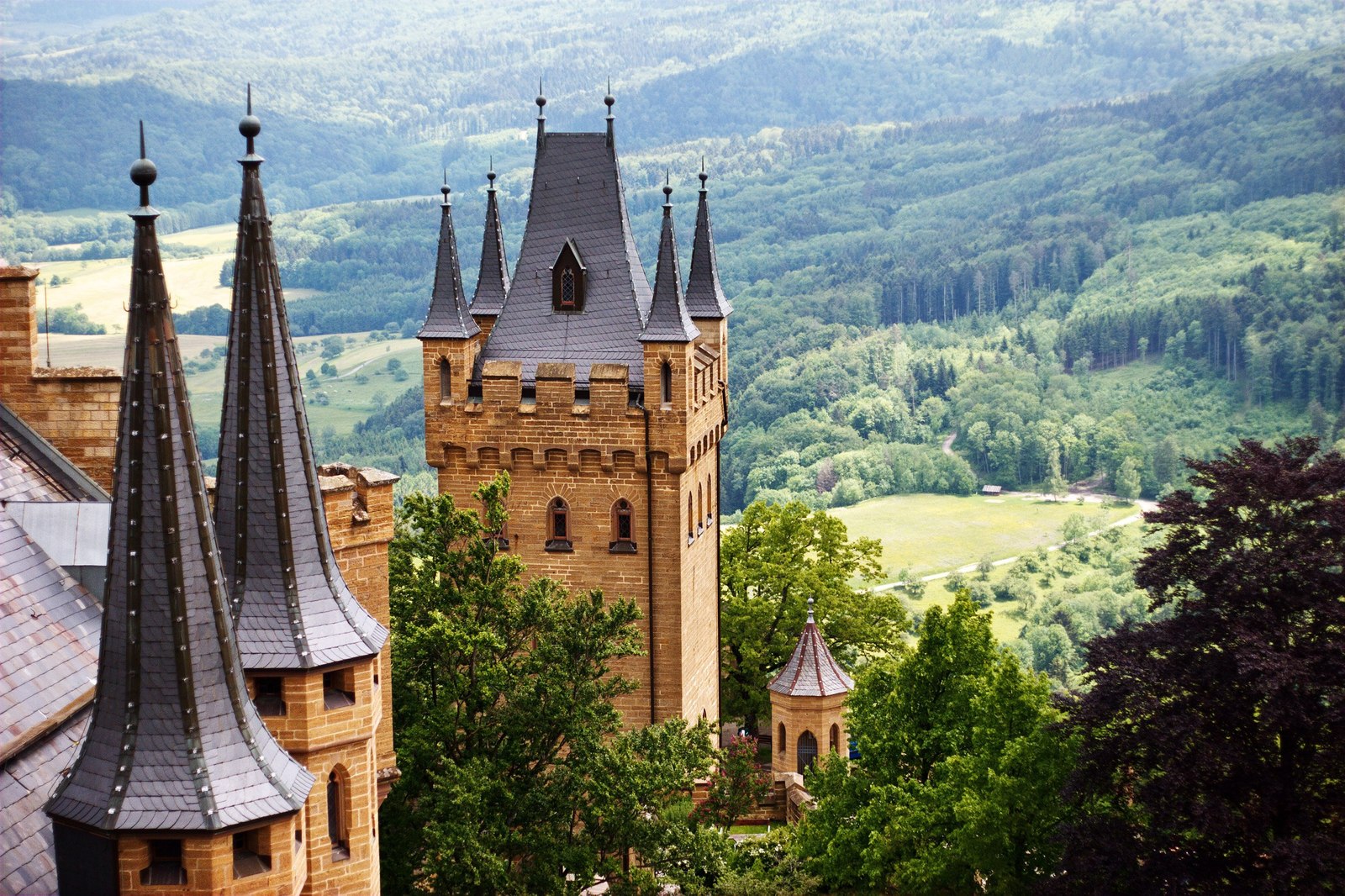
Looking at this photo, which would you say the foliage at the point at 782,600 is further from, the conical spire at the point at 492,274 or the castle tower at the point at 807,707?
the conical spire at the point at 492,274

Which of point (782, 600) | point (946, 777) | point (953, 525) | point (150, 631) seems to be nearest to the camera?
point (150, 631)

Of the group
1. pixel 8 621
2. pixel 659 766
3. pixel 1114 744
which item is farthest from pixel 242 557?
pixel 1114 744

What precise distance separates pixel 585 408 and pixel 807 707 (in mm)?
11136

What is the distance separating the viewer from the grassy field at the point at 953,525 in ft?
528

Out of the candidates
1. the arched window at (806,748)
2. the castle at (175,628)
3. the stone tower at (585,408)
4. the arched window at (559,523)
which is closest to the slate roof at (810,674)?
the arched window at (806,748)

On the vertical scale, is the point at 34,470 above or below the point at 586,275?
below

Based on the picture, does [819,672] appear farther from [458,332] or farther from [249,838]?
[249,838]

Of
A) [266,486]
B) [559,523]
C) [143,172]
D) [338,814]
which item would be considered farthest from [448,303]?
[143,172]

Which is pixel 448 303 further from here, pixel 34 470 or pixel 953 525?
pixel 953 525

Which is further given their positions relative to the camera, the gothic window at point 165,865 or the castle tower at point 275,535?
the castle tower at point 275,535

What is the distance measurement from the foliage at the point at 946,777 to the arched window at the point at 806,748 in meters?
9.20

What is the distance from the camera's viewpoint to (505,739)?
3903 centimetres

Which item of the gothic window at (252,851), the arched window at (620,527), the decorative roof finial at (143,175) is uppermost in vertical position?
the decorative roof finial at (143,175)

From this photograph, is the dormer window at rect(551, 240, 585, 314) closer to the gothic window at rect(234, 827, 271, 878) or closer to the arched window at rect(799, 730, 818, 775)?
the arched window at rect(799, 730, 818, 775)
